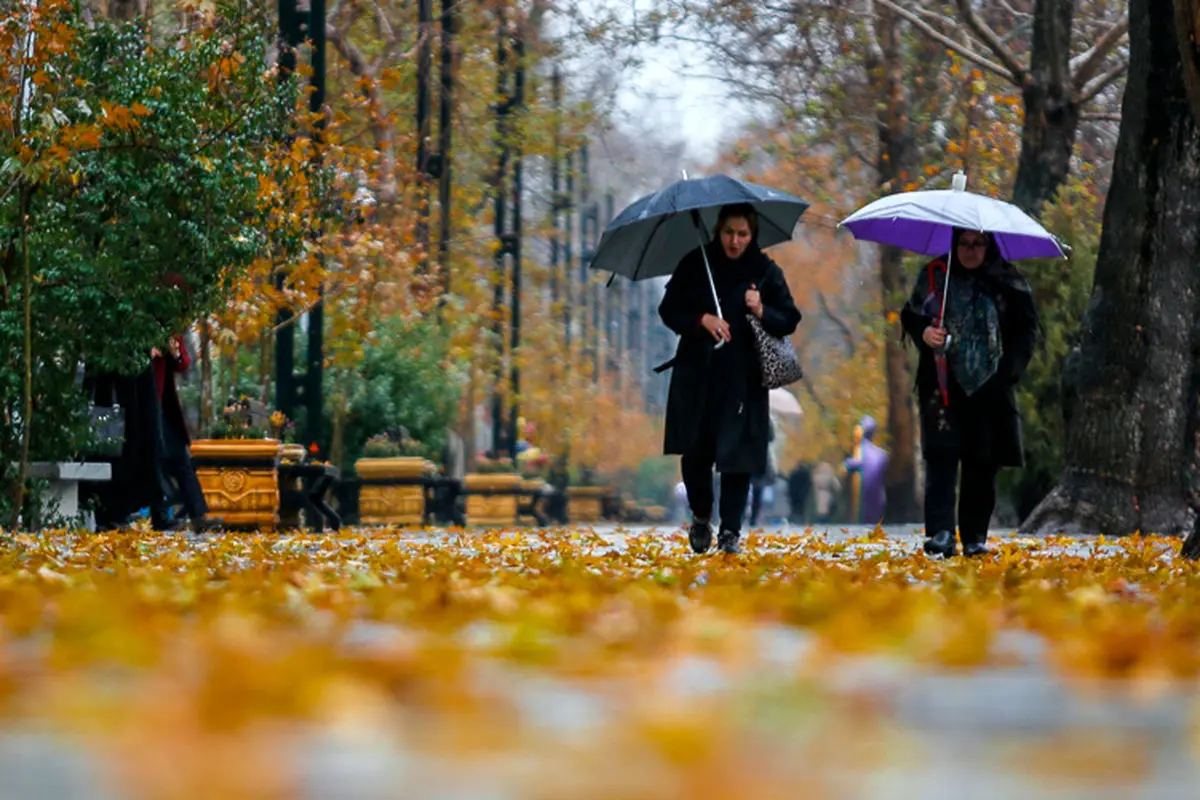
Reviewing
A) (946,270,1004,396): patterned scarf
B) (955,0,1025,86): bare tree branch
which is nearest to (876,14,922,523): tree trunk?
(955,0,1025,86): bare tree branch

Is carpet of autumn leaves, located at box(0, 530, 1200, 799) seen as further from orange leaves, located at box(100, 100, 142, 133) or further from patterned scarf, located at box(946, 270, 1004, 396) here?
orange leaves, located at box(100, 100, 142, 133)

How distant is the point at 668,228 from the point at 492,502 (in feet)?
64.0

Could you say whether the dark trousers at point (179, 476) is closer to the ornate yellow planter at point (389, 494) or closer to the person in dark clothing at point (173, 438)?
the person in dark clothing at point (173, 438)

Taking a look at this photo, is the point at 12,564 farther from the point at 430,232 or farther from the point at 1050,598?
the point at 430,232

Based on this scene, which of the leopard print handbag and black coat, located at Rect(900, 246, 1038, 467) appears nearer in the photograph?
the leopard print handbag

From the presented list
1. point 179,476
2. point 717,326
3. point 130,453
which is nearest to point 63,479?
point 130,453

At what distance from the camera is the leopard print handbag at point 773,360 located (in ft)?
39.5

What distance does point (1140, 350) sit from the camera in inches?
750

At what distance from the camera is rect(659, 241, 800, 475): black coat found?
12.1m

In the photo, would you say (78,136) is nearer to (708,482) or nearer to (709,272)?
(709,272)

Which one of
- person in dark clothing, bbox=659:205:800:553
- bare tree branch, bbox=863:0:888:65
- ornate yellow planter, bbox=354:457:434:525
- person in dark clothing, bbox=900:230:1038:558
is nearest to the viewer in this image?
person in dark clothing, bbox=659:205:800:553

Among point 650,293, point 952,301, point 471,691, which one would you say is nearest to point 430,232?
point 952,301

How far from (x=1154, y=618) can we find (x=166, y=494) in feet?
40.8

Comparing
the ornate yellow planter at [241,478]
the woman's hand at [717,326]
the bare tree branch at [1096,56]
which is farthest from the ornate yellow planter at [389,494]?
the woman's hand at [717,326]
